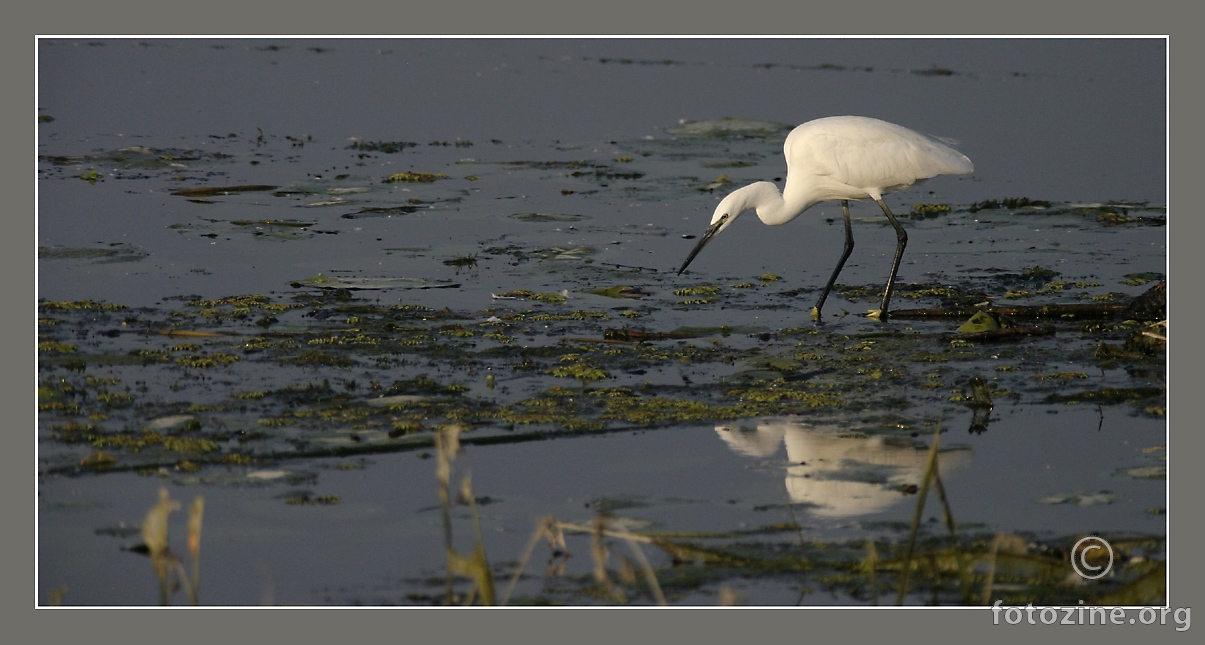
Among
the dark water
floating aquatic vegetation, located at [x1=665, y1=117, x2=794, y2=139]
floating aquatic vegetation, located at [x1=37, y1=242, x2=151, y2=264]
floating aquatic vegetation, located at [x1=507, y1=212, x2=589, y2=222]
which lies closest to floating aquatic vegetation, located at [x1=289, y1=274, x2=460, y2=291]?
the dark water

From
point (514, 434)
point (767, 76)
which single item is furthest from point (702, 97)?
point (514, 434)

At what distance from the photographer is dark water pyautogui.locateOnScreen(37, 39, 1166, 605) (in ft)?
15.2

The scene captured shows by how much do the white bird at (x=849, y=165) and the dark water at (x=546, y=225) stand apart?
1.86 feet

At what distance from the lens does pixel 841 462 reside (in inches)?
206

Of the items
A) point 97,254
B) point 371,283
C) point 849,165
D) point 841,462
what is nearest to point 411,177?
point 97,254

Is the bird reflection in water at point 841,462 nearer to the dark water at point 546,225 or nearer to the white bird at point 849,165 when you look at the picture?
the dark water at point 546,225

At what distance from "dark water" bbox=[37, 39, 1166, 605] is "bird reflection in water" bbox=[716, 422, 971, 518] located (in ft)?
0.06

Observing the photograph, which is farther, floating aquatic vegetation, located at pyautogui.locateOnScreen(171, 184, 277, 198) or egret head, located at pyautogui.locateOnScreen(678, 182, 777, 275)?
floating aquatic vegetation, located at pyautogui.locateOnScreen(171, 184, 277, 198)

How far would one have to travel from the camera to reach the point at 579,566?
4215 mm

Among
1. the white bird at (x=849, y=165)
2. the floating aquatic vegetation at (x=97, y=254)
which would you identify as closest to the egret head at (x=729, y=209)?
the white bird at (x=849, y=165)

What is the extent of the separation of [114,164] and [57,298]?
4151 mm

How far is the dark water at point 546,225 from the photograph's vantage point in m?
4.64

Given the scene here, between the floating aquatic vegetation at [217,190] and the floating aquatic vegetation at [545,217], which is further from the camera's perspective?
the floating aquatic vegetation at [217,190]

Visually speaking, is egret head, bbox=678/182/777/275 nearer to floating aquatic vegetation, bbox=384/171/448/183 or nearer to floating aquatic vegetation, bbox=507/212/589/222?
floating aquatic vegetation, bbox=507/212/589/222
